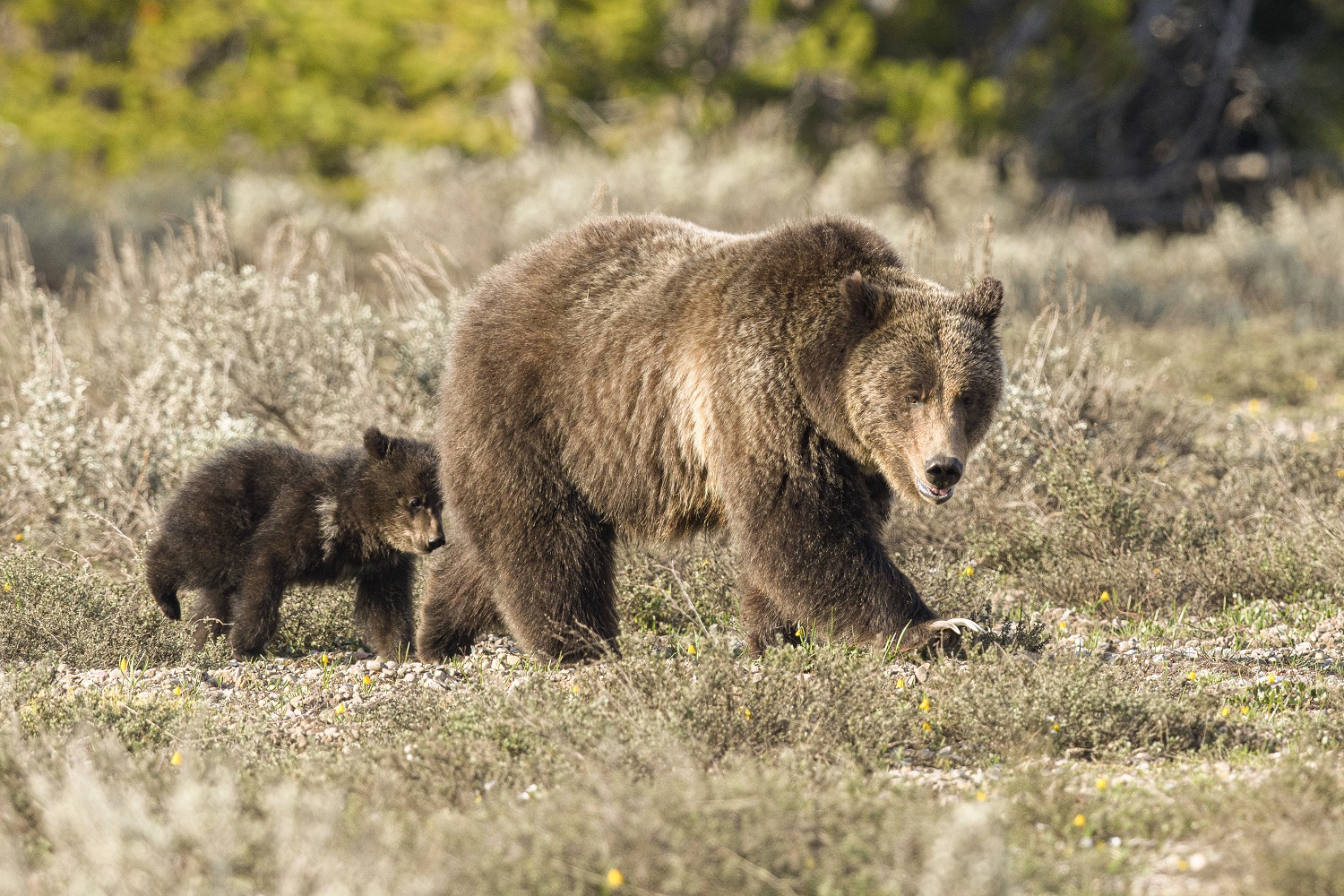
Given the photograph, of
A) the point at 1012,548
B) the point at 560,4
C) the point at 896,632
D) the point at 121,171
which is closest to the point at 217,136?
the point at 121,171

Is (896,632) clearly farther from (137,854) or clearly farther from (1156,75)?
(1156,75)

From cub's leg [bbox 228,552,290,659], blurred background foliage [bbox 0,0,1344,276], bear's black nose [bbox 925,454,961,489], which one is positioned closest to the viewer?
bear's black nose [bbox 925,454,961,489]

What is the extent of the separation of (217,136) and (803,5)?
10.5 meters

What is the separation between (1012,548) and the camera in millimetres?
8141

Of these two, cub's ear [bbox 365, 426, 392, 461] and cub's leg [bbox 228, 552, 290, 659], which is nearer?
cub's leg [bbox 228, 552, 290, 659]

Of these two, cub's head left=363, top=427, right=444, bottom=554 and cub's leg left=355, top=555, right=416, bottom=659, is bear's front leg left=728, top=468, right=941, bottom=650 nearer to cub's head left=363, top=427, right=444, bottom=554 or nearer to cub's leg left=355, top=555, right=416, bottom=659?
cub's head left=363, top=427, right=444, bottom=554

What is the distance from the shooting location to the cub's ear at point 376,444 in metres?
7.14

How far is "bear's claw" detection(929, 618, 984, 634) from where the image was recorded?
5777 millimetres

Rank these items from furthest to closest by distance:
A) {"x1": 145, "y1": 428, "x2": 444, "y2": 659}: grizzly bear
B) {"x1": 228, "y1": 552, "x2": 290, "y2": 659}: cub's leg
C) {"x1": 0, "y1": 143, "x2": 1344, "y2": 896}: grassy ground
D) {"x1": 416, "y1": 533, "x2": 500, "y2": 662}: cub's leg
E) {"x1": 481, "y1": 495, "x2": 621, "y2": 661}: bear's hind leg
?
1. {"x1": 145, "y1": 428, "x2": 444, "y2": 659}: grizzly bear
2. {"x1": 416, "y1": 533, "x2": 500, "y2": 662}: cub's leg
3. {"x1": 228, "y1": 552, "x2": 290, "y2": 659}: cub's leg
4. {"x1": 481, "y1": 495, "x2": 621, "y2": 661}: bear's hind leg
5. {"x1": 0, "y1": 143, "x2": 1344, "y2": 896}: grassy ground

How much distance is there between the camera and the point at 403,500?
7.14m

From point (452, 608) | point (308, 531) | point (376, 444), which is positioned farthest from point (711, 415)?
point (308, 531)

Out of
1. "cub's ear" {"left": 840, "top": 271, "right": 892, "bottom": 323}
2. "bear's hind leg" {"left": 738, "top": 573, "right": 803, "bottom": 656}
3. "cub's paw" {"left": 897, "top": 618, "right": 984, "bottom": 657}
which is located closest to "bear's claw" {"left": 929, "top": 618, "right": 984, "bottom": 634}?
"cub's paw" {"left": 897, "top": 618, "right": 984, "bottom": 657}

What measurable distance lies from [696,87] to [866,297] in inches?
751

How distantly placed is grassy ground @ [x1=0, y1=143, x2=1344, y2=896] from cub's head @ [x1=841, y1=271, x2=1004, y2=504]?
78 centimetres
